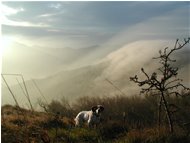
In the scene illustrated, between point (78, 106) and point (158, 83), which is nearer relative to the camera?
point (158, 83)

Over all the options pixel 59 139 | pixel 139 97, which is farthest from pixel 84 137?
pixel 139 97

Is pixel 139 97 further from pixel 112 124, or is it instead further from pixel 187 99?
pixel 112 124

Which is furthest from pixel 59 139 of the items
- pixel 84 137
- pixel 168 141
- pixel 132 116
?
pixel 132 116

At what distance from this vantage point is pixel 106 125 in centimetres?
1004

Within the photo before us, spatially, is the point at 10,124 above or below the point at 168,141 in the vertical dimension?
above

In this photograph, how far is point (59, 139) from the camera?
8617 mm

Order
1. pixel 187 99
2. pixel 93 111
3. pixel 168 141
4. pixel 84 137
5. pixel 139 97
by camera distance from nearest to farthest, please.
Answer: pixel 168 141 < pixel 84 137 < pixel 93 111 < pixel 187 99 < pixel 139 97

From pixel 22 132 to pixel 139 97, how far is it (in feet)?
19.0

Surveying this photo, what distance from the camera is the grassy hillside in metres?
7.87

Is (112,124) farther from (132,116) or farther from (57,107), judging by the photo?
(57,107)

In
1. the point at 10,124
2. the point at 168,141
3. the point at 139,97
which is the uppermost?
the point at 139,97

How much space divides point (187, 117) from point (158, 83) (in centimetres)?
418

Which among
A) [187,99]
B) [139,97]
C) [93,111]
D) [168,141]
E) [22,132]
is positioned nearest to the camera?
[168,141]

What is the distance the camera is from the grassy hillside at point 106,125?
7.87 metres
